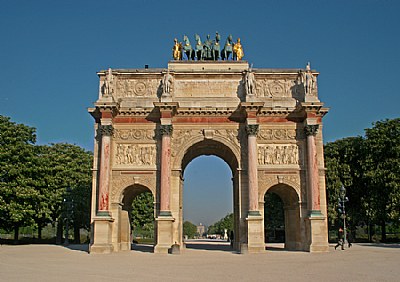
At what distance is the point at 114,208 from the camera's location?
2772cm

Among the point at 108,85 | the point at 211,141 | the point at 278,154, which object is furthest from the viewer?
the point at 211,141

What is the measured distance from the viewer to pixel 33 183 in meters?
34.5

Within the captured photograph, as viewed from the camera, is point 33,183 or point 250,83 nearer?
point 250,83

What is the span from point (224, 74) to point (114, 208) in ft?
38.0

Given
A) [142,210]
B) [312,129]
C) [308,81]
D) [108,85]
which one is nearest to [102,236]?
[108,85]

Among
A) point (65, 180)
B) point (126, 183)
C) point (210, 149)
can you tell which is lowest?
point (126, 183)

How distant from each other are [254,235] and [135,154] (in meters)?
9.27

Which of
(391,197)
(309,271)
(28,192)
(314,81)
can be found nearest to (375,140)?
(391,197)

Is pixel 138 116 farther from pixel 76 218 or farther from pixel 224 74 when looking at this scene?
pixel 76 218

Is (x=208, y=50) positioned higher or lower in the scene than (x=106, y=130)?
higher

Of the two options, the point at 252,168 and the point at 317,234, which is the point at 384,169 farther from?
the point at 252,168

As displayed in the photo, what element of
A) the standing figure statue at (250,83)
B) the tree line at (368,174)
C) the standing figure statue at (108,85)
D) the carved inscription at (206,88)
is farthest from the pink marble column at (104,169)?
the tree line at (368,174)

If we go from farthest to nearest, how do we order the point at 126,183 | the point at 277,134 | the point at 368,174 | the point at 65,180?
1. the point at 65,180
2. the point at 368,174
3. the point at 277,134
4. the point at 126,183

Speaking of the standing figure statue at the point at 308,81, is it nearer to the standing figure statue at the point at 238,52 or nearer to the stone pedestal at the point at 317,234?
the standing figure statue at the point at 238,52
